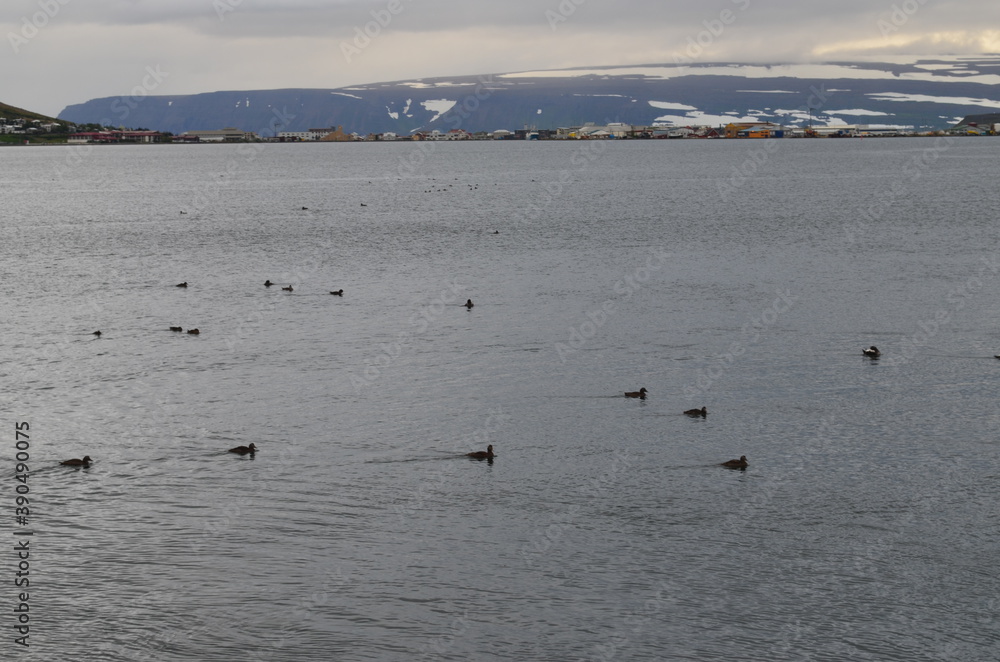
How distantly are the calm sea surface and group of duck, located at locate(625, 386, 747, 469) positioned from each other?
0.38 m

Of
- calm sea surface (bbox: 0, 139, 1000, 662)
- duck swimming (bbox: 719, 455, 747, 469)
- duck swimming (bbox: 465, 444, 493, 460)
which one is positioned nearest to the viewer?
calm sea surface (bbox: 0, 139, 1000, 662)

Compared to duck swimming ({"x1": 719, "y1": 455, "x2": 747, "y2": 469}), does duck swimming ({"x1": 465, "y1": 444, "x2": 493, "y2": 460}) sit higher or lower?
A: lower

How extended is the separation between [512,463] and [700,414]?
7554mm

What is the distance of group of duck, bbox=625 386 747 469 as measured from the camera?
29688 millimetres

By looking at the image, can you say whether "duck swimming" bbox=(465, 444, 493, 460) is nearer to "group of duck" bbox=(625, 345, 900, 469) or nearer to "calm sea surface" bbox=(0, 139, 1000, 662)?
"calm sea surface" bbox=(0, 139, 1000, 662)

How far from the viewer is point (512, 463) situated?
101 feet

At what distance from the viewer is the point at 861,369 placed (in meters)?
40.4

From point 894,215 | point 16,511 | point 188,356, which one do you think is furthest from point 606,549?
point 894,215

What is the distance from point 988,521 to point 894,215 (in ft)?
277

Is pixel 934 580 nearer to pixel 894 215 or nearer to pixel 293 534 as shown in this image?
pixel 293 534

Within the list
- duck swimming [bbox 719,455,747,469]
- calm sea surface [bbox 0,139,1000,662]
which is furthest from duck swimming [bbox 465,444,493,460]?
duck swimming [bbox 719,455,747,469]

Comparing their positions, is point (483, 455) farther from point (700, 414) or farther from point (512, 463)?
point (700, 414)

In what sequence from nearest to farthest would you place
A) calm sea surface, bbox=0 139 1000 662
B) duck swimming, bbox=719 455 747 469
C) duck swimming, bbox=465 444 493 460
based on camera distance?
calm sea surface, bbox=0 139 1000 662 < duck swimming, bbox=719 455 747 469 < duck swimming, bbox=465 444 493 460

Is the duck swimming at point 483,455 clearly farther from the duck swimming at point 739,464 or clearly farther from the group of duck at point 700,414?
the duck swimming at point 739,464
